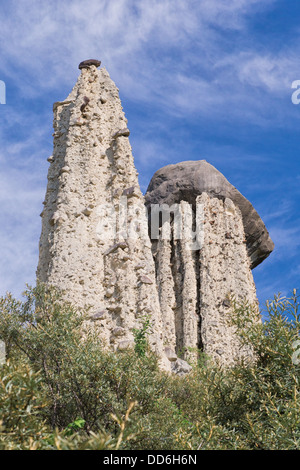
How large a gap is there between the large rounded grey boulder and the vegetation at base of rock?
14.9 metres

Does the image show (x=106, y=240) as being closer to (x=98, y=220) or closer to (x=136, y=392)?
(x=98, y=220)

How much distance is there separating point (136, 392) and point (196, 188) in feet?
55.3

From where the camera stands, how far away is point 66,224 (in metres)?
13.0

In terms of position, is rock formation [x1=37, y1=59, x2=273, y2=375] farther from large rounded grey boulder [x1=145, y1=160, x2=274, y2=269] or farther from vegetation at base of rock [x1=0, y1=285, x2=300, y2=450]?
large rounded grey boulder [x1=145, y1=160, x2=274, y2=269]

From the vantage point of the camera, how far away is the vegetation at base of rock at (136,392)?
5941 mm

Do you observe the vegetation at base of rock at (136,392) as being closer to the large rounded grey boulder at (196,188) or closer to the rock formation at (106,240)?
the rock formation at (106,240)

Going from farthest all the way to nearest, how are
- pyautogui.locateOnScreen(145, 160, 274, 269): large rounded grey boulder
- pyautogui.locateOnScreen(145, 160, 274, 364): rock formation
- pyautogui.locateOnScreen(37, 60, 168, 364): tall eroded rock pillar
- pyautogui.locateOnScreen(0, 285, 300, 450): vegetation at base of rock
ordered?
pyautogui.locateOnScreen(145, 160, 274, 269): large rounded grey boulder, pyautogui.locateOnScreen(145, 160, 274, 364): rock formation, pyautogui.locateOnScreen(37, 60, 168, 364): tall eroded rock pillar, pyautogui.locateOnScreen(0, 285, 300, 450): vegetation at base of rock

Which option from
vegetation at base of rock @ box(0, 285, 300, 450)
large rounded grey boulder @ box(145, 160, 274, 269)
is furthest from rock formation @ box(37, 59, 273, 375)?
large rounded grey boulder @ box(145, 160, 274, 269)

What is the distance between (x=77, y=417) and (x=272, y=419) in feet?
10.3

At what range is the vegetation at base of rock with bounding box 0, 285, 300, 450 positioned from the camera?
594 cm

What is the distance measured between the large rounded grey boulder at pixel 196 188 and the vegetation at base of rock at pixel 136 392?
14924 millimetres

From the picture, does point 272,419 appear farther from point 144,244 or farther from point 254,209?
point 254,209

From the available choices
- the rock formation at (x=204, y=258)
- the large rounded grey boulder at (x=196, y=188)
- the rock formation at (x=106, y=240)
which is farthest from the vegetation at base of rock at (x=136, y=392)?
the large rounded grey boulder at (x=196, y=188)
